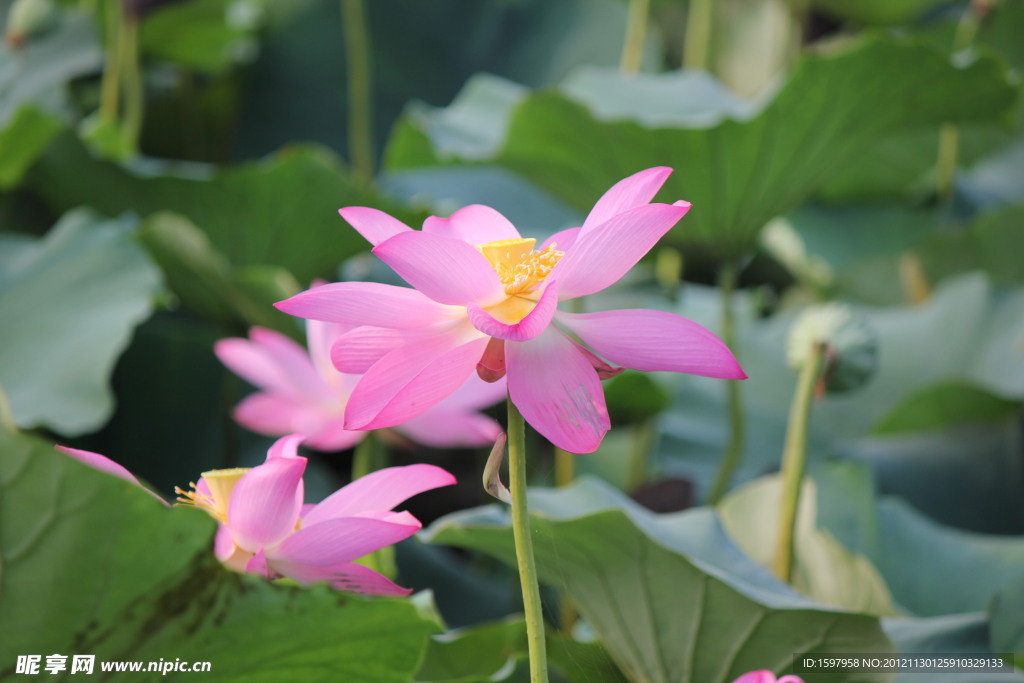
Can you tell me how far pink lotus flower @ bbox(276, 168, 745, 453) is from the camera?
212mm

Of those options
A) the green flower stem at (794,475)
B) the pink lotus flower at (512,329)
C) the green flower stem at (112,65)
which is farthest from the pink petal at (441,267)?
the green flower stem at (112,65)

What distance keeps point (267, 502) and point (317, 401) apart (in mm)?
233

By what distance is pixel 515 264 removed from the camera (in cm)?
25

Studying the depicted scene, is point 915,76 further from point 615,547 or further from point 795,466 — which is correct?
point 615,547

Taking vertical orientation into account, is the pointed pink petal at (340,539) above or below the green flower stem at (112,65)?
above

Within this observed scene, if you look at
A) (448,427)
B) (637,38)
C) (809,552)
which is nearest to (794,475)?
(809,552)

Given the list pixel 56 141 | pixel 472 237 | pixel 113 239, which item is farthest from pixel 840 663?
pixel 56 141

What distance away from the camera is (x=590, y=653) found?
0.26 meters

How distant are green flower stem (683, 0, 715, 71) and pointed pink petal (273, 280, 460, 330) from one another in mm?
1006

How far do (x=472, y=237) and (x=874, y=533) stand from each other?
0.51 m

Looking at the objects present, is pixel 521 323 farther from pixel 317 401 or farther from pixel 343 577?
pixel 317 401

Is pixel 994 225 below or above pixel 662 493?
above

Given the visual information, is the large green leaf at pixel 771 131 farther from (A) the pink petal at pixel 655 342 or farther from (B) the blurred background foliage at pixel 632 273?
(A) the pink petal at pixel 655 342

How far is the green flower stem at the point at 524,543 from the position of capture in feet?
0.73
